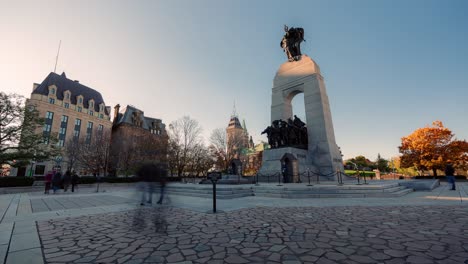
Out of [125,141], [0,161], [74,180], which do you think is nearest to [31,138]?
[0,161]

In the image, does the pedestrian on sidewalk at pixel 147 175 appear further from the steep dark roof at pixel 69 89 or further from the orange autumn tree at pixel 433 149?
the steep dark roof at pixel 69 89

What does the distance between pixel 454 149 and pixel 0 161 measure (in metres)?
57.3

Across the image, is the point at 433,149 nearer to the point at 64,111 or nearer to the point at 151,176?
the point at 151,176

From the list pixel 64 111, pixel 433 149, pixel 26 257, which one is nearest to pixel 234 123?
pixel 64 111

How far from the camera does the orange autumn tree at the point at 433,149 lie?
1189 inches

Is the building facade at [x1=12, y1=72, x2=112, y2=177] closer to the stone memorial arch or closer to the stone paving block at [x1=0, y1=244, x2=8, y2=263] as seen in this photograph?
the stone memorial arch

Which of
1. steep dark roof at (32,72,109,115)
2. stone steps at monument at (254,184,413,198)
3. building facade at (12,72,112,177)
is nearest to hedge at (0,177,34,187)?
building facade at (12,72,112,177)

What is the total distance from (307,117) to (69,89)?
5903 cm

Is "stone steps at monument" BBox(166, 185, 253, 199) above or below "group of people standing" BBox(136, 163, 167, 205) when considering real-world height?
below

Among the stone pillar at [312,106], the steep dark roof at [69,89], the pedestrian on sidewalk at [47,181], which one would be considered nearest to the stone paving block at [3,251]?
the pedestrian on sidewalk at [47,181]

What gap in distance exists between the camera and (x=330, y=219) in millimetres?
5523

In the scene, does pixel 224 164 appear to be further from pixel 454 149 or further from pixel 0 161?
pixel 454 149

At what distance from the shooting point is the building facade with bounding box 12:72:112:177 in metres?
43.2

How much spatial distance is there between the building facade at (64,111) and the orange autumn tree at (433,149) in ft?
180
